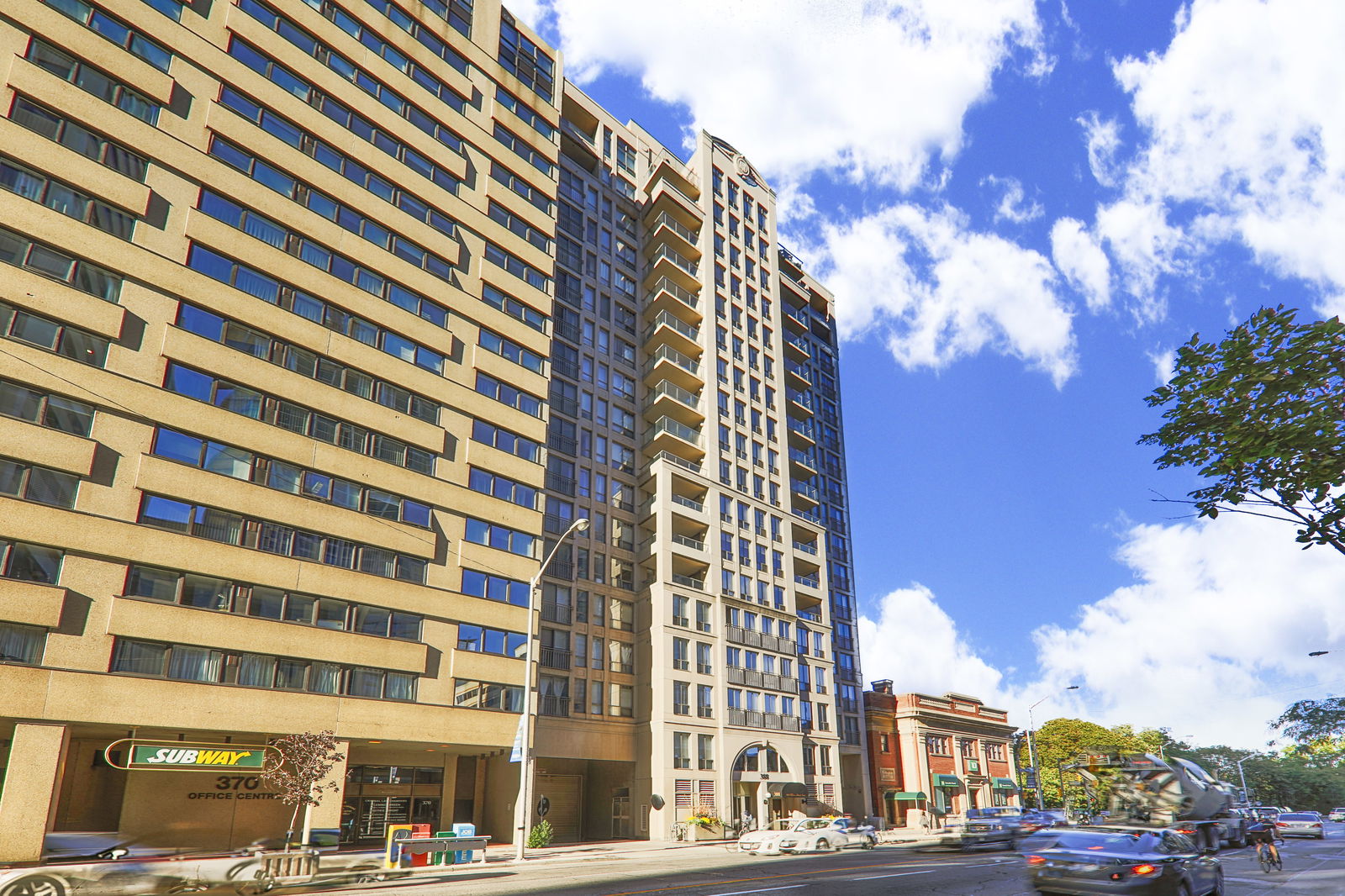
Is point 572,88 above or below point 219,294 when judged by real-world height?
above

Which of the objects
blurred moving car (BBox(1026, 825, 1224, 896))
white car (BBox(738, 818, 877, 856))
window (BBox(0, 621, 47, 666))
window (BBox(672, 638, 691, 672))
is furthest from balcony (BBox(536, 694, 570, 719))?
blurred moving car (BBox(1026, 825, 1224, 896))

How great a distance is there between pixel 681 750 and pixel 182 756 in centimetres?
2808

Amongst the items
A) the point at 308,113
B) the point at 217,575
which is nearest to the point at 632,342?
the point at 308,113

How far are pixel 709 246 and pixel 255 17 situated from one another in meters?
35.3

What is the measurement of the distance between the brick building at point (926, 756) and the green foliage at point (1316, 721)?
62.8m

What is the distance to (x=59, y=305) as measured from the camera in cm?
2823

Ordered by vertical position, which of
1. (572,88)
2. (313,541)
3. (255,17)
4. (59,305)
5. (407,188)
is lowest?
(313,541)

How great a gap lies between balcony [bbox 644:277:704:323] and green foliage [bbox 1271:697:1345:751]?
110180 millimetres

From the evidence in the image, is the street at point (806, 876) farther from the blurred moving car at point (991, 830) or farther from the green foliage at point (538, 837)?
the green foliage at point (538, 837)

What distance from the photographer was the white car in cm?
3212

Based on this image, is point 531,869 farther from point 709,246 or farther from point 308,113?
point 709,246

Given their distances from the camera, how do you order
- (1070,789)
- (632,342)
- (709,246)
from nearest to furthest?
(632,342), (709,246), (1070,789)

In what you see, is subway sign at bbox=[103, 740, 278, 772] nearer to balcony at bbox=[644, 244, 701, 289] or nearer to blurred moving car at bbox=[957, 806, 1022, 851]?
blurred moving car at bbox=[957, 806, 1022, 851]

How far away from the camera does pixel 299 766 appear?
28734 mm
